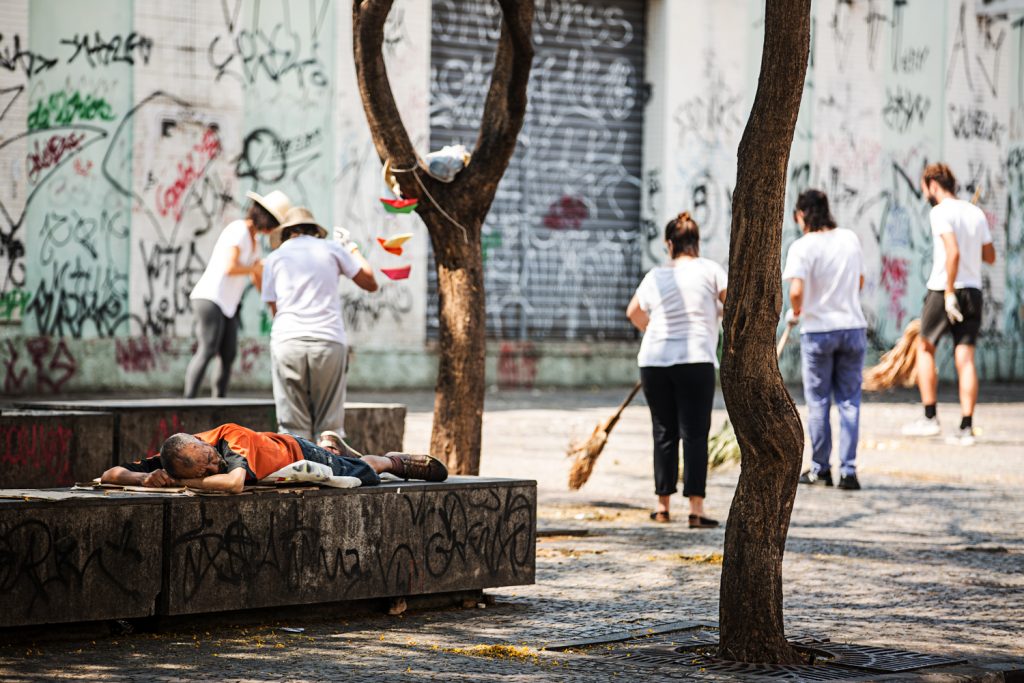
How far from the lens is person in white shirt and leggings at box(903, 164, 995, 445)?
13328 mm

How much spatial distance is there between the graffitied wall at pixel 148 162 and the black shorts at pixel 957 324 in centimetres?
740

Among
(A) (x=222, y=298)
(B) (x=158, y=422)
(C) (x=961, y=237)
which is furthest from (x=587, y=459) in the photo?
(C) (x=961, y=237)

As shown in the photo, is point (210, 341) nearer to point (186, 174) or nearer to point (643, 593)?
point (186, 174)

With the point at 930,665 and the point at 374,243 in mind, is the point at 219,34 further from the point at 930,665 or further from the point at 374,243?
the point at 930,665

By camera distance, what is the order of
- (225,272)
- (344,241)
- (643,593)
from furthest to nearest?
(225,272), (344,241), (643,593)

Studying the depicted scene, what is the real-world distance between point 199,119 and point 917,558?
1140 cm

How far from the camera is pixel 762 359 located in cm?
582

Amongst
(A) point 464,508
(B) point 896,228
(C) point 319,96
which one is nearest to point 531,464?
(A) point 464,508

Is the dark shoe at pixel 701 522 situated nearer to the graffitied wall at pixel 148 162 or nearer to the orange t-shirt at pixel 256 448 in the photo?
the orange t-shirt at pixel 256 448

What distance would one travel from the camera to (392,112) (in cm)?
877

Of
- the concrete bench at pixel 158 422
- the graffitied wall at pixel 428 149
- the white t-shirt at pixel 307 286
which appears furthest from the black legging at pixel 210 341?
the graffitied wall at pixel 428 149

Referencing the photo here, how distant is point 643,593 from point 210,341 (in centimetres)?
643

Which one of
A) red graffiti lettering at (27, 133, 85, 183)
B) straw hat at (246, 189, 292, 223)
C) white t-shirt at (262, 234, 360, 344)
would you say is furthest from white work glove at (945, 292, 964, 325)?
red graffiti lettering at (27, 133, 85, 183)

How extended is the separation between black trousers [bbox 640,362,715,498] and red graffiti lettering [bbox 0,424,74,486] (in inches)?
131
